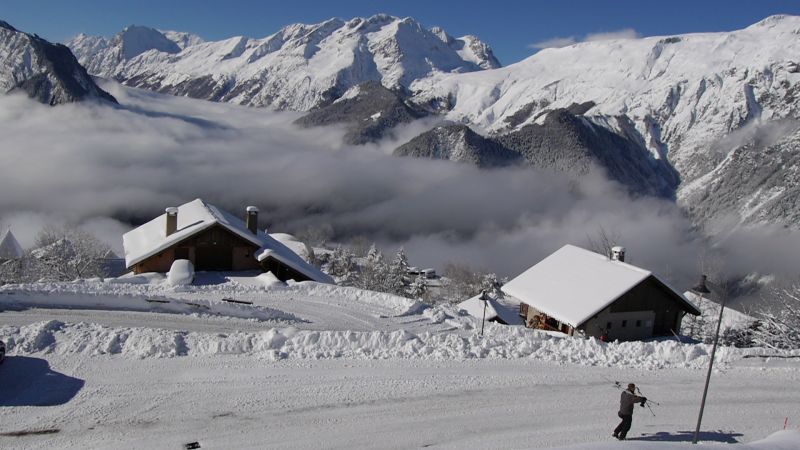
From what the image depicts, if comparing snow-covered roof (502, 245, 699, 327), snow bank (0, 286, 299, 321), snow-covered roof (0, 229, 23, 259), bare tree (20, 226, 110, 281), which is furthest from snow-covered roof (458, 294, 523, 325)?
snow-covered roof (0, 229, 23, 259)

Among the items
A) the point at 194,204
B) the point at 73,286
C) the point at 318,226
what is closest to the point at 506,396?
the point at 73,286

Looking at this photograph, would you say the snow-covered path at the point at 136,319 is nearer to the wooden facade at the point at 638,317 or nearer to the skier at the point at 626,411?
the skier at the point at 626,411

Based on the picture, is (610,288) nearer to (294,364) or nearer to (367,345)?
(367,345)

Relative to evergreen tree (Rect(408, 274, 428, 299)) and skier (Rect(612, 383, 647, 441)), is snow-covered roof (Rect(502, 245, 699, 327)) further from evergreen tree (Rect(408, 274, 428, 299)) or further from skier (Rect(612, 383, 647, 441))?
evergreen tree (Rect(408, 274, 428, 299))

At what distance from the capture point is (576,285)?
3234 centimetres

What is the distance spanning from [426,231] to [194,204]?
5948 inches

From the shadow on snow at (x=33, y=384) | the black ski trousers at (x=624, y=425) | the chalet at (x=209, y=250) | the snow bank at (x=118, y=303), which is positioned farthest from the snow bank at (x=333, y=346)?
the chalet at (x=209, y=250)

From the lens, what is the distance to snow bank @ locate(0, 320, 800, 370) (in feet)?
56.3

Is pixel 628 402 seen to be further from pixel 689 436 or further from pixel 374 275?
pixel 374 275

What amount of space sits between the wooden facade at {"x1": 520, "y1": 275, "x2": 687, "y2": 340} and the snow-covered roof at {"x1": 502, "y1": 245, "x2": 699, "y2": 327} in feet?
1.53

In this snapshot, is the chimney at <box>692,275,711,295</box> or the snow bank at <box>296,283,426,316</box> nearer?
the chimney at <box>692,275,711,295</box>

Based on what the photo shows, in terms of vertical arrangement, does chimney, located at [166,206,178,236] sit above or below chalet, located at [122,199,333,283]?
above

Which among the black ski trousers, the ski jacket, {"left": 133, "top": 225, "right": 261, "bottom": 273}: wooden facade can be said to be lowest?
the black ski trousers

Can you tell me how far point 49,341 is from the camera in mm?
17344
